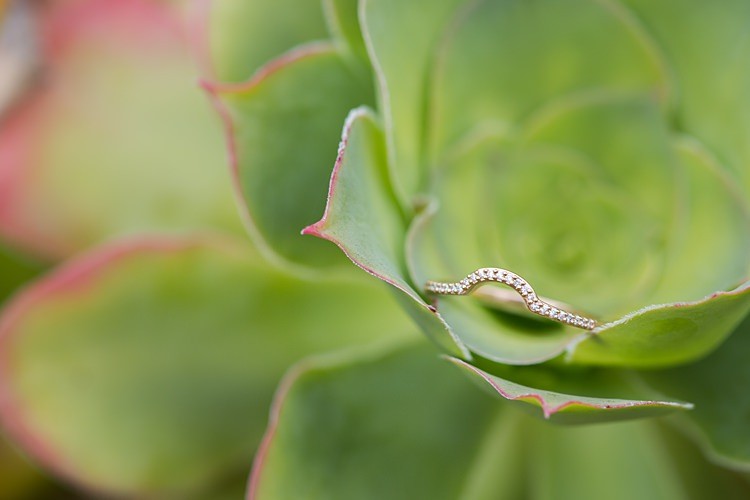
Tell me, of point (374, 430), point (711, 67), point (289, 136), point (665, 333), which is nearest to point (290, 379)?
point (374, 430)

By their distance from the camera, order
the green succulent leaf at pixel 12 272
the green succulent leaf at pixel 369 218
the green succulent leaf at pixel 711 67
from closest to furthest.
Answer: the green succulent leaf at pixel 369 218 → the green succulent leaf at pixel 711 67 → the green succulent leaf at pixel 12 272

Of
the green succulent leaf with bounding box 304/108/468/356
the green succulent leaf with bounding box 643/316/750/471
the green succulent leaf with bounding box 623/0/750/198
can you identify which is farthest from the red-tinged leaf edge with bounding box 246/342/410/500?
the green succulent leaf with bounding box 623/0/750/198

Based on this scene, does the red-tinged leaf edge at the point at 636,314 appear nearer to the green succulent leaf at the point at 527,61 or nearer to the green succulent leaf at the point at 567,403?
the green succulent leaf at the point at 567,403

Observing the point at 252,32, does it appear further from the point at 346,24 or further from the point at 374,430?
the point at 374,430

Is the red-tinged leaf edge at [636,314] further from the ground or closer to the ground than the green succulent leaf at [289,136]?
closer to the ground

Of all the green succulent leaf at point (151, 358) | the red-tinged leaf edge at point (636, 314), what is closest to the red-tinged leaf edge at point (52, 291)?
the green succulent leaf at point (151, 358)

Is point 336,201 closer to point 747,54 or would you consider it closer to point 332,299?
point 332,299
